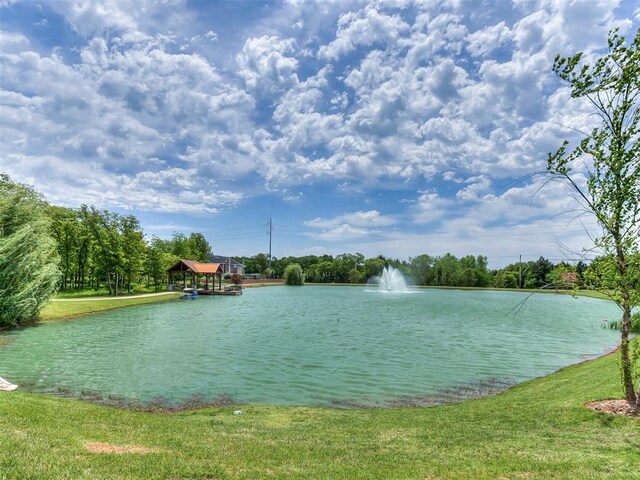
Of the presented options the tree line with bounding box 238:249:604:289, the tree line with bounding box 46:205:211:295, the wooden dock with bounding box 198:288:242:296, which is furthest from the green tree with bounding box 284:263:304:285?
the tree line with bounding box 46:205:211:295

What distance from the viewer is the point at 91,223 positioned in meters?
55.0

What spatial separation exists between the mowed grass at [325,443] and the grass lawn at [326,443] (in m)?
0.02

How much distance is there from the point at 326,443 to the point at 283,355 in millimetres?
11972

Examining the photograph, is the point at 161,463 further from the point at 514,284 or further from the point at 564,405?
the point at 514,284

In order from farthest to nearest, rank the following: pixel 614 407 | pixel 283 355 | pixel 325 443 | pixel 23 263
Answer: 1. pixel 23 263
2. pixel 283 355
3. pixel 614 407
4. pixel 325 443

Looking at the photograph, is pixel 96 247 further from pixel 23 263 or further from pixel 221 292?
pixel 23 263

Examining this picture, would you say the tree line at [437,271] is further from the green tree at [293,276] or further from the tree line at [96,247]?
the tree line at [96,247]

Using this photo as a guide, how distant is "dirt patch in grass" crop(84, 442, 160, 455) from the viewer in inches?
234

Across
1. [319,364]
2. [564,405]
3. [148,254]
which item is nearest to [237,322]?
[319,364]

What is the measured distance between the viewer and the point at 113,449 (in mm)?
6082

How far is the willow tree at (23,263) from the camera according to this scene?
24.8 metres

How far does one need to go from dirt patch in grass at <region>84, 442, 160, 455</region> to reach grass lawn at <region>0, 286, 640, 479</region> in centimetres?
2

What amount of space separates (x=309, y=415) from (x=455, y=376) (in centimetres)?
815

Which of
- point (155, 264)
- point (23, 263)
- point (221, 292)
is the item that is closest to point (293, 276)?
point (221, 292)
